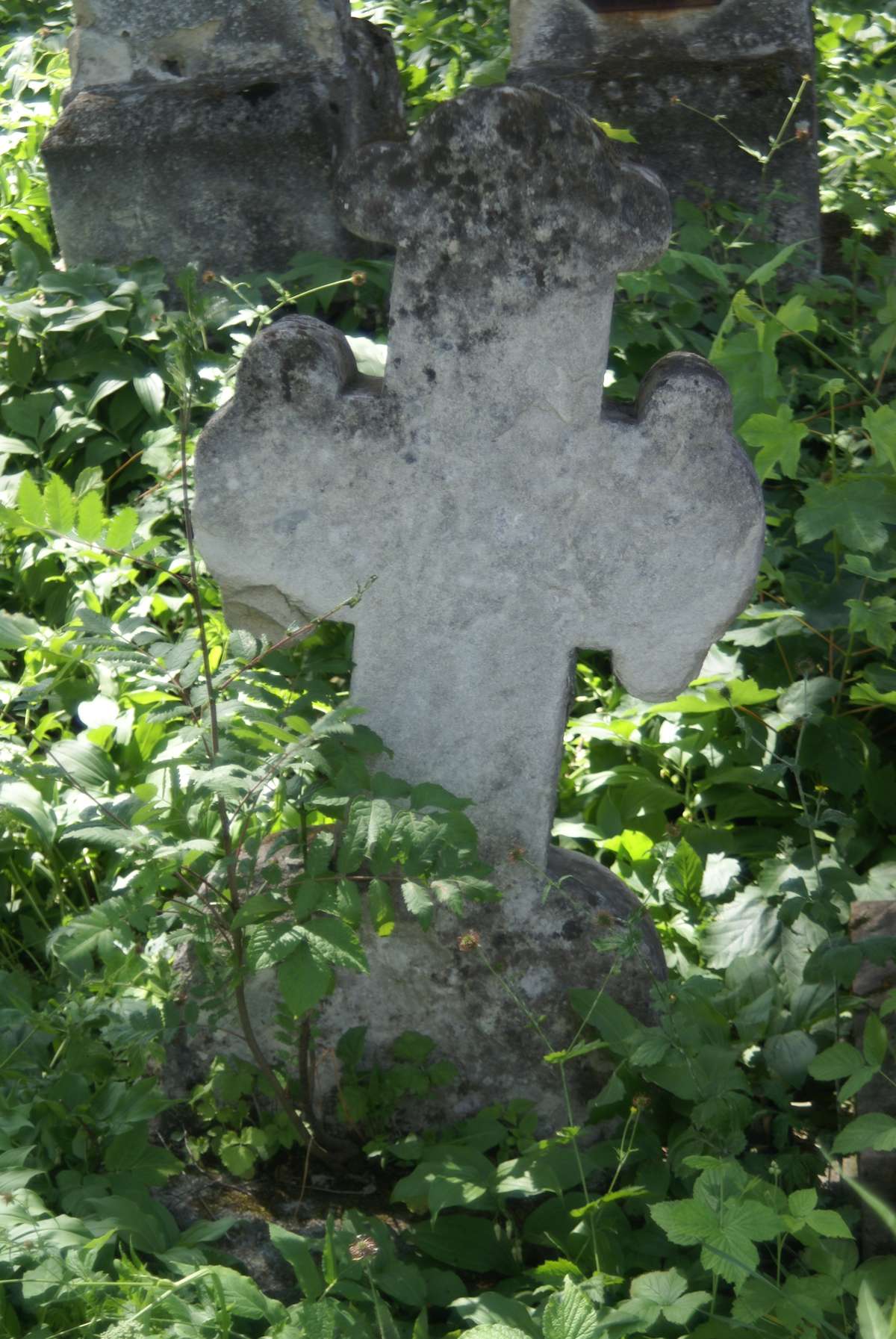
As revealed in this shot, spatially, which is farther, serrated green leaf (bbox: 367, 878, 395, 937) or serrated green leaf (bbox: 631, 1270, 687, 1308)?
serrated green leaf (bbox: 367, 878, 395, 937)

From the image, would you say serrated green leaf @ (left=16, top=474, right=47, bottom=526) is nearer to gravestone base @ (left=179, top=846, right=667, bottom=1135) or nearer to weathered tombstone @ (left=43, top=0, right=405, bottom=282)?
gravestone base @ (left=179, top=846, right=667, bottom=1135)

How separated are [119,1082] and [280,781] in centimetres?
53

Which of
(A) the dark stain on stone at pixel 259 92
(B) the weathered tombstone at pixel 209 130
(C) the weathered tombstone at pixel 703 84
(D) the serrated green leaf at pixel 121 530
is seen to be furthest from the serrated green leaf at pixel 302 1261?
(C) the weathered tombstone at pixel 703 84

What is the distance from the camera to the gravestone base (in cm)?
222

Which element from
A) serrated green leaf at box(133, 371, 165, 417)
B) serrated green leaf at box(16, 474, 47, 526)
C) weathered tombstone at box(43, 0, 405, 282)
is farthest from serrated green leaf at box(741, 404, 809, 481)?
weathered tombstone at box(43, 0, 405, 282)

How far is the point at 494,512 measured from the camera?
213cm

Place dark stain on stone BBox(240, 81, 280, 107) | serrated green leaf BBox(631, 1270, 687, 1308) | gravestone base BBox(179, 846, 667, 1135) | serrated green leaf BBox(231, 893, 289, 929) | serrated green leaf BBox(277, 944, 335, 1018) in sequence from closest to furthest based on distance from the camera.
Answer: serrated green leaf BBox(631, 1270, 687, 1308) → serrated green leaf BBox(277, 944, 335, 1018) → serrated green leaf BBox(231, 893, 289, 929) → gravestone base BBox(179, 846, 667, 1135) → dark stain on stone BBox(240, 81, 280, 107)

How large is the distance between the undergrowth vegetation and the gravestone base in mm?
40

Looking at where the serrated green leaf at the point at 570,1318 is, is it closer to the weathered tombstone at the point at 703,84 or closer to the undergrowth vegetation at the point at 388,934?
the undergrowth vegetation at the point at 388,934

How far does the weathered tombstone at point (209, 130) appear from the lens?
12.9ft

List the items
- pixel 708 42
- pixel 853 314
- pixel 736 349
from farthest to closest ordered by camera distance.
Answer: pixel 708 42 → pixel 853 314 → pixel 736 349

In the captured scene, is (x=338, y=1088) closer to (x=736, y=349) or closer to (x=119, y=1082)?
(x=119, y=1082)

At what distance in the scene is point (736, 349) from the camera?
2.65 m

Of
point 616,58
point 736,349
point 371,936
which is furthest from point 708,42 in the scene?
point 371,936
